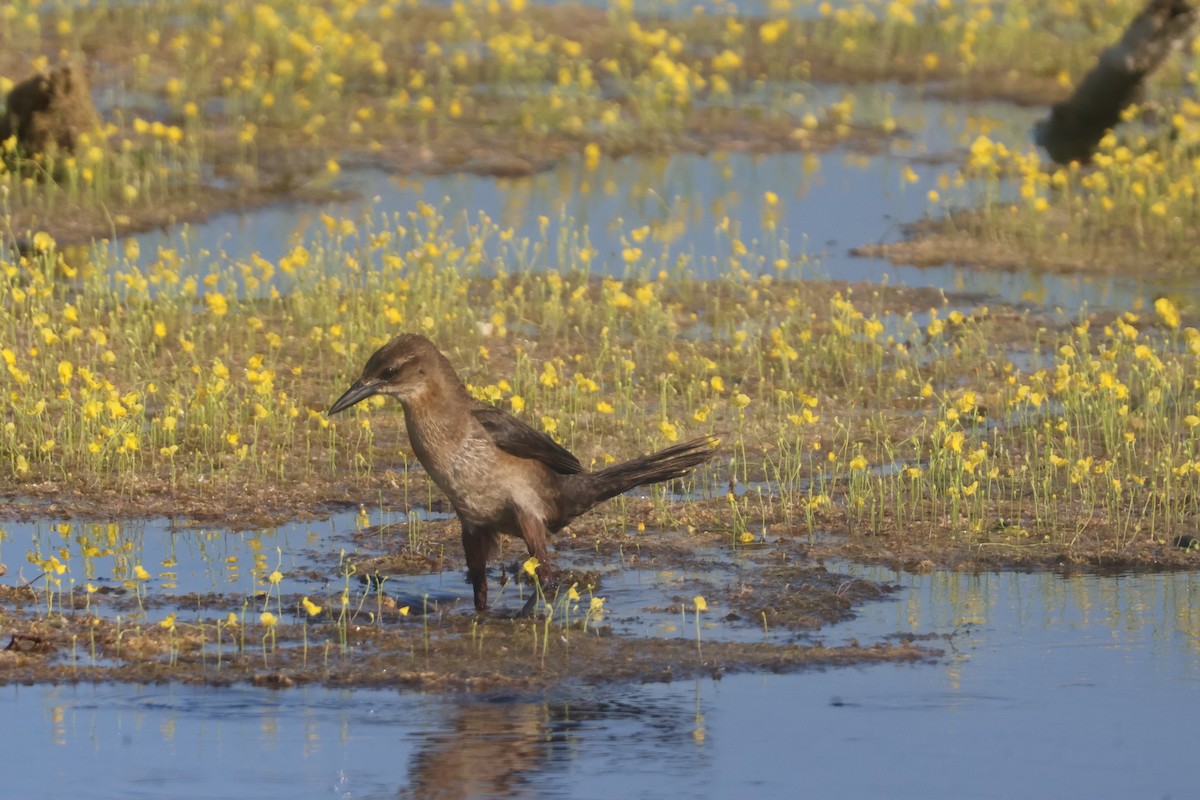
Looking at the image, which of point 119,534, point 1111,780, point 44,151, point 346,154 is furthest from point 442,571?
point 346,154

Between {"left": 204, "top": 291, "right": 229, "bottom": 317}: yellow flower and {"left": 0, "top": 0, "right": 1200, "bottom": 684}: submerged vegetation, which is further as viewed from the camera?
{"left": 204, "top": 291, "right": 229, "bottom": 317}: yellow flower

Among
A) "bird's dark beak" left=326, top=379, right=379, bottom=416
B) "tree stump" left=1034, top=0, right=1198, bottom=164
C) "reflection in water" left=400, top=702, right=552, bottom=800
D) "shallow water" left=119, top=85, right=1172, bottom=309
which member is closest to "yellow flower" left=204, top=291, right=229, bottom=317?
"shallow water" left=119, top=85, right=1172, bottom=309

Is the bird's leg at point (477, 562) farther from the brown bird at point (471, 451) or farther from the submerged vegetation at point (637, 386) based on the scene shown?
the submerged vegetation at point (637, 386)

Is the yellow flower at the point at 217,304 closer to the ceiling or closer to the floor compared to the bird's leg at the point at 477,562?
closer to the ceiling

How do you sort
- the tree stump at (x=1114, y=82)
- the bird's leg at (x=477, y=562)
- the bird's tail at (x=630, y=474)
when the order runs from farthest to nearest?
the tree stump at (x=1114, y=82), the bird's tail at (x=630, y=474), the bird's leg at (x=477, y=562)

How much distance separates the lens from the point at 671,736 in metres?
7.47

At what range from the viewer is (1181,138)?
19828mm

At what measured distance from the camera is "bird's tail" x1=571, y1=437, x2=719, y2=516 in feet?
31.6

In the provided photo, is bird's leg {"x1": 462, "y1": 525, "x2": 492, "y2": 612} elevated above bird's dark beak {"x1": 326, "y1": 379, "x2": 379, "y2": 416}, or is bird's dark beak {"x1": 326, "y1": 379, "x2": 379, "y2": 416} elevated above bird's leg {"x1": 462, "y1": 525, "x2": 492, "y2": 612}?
bird's dark beak {"x1": 326, "y1": 379, "x2": 379, "y2": 416}

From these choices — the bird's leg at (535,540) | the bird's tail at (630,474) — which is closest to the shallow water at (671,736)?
the bird's leg at (535,540)

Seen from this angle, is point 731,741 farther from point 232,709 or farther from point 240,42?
point 240,42

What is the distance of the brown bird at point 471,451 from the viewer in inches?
356

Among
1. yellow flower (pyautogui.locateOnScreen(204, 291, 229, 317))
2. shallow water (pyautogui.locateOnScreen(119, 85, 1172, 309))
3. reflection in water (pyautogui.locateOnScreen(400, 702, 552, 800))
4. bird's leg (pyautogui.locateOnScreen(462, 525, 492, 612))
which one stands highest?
shallow water (pyautogui.locateOnScreen(119, 85, 1172, 309))

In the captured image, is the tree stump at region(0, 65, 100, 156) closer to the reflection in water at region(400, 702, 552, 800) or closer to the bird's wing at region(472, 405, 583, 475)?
the bird's wing at region(472, 405, 583, 475)
